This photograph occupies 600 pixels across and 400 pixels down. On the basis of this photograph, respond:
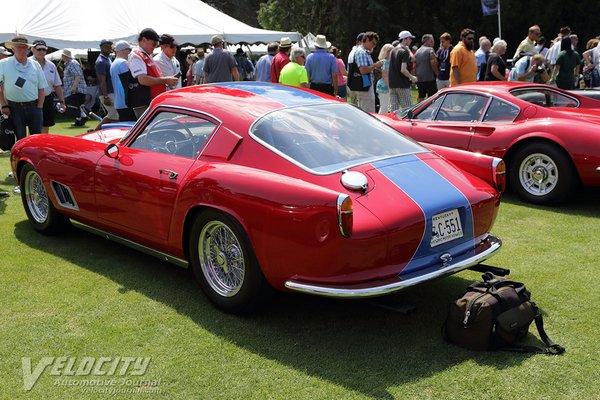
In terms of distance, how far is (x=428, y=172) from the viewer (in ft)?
14.0

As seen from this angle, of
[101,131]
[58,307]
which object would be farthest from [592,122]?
[58,307]

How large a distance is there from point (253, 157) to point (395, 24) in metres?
37.5

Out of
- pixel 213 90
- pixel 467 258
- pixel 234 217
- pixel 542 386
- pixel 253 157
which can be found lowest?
pixel 542 386

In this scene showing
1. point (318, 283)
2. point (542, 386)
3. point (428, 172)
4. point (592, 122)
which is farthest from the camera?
point (592, 122)

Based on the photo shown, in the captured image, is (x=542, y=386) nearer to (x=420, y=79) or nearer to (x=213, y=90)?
(x=213, y=90)

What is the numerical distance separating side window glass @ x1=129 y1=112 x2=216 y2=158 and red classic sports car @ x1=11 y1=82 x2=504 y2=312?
0.04 feet

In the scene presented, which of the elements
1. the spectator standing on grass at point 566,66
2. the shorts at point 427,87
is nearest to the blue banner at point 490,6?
the shorts at point 427,87

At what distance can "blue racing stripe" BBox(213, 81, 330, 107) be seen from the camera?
4.76m

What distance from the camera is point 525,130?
717 centimetres

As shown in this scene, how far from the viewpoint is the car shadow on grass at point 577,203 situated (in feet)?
22.6

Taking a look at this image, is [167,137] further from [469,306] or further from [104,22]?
[104,22]

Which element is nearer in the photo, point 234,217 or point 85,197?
point 234,217

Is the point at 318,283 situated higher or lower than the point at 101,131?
lower

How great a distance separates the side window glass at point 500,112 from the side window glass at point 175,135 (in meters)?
4.11
